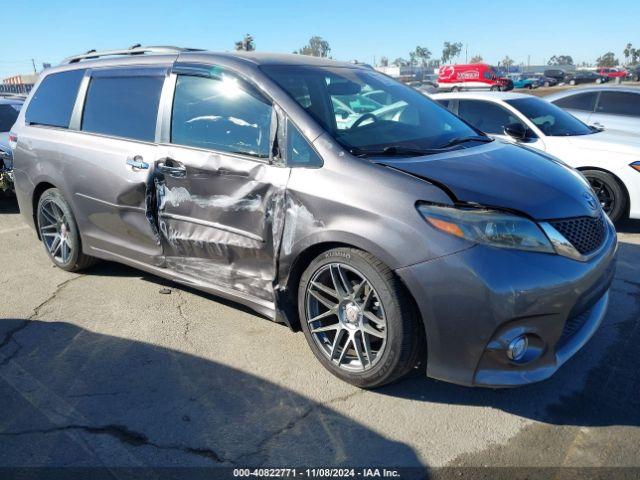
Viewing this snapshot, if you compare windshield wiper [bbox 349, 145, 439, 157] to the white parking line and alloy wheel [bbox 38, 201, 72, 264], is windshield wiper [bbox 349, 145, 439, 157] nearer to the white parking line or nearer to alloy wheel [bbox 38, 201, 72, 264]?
alloy wheel [bbox 38, 201, 72, 264]

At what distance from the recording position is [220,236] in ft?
11.4

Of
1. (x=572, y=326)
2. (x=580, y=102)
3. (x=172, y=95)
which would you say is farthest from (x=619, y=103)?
(x=172, y=95)

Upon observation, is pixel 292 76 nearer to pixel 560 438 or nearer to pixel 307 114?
pixel 307 114

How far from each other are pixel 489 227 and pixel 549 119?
Result: 16.3ft

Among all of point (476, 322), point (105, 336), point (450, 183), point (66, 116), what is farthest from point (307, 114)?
point (66, 116)

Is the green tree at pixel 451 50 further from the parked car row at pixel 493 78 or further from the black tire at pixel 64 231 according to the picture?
the black tire at pixel 64 231

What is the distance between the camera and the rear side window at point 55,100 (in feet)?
15.2

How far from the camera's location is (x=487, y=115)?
7.04 meters

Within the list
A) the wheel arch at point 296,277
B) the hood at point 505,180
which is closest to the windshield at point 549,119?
the hood at point 505,180

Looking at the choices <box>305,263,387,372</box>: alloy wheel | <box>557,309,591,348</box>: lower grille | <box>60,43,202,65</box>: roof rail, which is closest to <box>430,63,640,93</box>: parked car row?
<box>60,43,202,65</box>: roof rail

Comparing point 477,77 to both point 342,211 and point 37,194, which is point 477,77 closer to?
point 37,194

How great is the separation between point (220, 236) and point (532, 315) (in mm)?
1921

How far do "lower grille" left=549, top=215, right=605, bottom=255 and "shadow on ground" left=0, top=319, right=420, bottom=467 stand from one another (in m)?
Result: 1.34

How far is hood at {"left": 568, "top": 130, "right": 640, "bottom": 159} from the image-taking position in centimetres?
607
